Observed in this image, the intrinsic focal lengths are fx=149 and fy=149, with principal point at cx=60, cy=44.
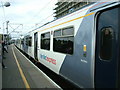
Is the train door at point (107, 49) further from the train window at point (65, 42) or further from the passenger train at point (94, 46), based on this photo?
the train window at point (65, 42)

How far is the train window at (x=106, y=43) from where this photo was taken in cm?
352

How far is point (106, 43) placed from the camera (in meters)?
3.61

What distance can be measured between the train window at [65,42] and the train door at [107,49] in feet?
4.88

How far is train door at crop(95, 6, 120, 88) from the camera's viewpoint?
335 centimetres

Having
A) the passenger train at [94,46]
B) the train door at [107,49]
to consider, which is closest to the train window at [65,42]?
the passenger train at [94,46]

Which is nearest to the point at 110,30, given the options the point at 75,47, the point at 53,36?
the point at 75,47

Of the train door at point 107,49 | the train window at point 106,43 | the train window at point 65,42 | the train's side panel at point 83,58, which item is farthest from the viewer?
the train window at point 65,42

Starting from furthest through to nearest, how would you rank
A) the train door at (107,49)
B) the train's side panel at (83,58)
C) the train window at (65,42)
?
the train window at (65,42)
the train's side panel at (83,58)
the train door at (107,49)

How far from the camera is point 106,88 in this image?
3.50 m

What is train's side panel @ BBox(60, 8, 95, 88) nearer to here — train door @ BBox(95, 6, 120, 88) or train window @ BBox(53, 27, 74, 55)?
train door @ BBox(95, 6, 120, 88)

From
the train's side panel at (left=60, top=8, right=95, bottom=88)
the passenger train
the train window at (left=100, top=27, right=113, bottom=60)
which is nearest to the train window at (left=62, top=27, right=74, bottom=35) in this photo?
the passenger train

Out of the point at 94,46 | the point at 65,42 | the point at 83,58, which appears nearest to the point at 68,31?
the point at 65,42

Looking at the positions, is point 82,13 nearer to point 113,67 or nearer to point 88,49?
point 88,49

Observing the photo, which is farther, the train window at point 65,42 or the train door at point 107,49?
the train window at point 65,42
